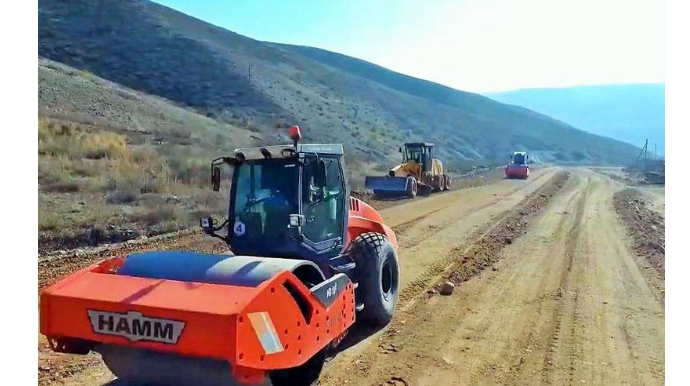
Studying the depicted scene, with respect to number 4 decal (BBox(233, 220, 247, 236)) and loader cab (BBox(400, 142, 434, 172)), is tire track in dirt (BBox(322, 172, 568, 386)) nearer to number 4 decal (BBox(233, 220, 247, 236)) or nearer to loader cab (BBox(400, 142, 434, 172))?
number 4 decal (BBox(233, 220, 247, 236))

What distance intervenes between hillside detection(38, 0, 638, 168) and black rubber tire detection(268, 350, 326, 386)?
3314 cm

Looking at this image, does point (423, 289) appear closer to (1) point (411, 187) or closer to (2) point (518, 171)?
(1) point (411, 187)

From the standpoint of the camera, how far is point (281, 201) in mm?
6816

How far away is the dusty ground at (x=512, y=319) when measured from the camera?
644 cm

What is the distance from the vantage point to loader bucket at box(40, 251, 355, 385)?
4418 mm

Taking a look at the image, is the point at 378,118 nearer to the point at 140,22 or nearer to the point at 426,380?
the point at 140,22

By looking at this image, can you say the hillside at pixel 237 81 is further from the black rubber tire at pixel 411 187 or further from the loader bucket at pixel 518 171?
the black rubber tire at pixel 411 187

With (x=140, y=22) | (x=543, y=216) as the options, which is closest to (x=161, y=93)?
(x=140, y=22)

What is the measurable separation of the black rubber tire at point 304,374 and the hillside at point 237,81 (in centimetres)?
3314

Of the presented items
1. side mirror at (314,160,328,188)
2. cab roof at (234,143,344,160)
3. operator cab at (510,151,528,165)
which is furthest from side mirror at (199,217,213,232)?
operator cab at (510,151,528,165)

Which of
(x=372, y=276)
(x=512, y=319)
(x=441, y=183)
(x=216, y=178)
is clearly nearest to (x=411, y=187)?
(x=441, y=183)

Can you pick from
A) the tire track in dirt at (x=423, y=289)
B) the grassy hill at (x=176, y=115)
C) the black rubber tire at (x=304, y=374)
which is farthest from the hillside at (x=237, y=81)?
the black rubber tire at (x=304, y=374)

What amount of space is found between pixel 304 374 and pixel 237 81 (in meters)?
53.3
